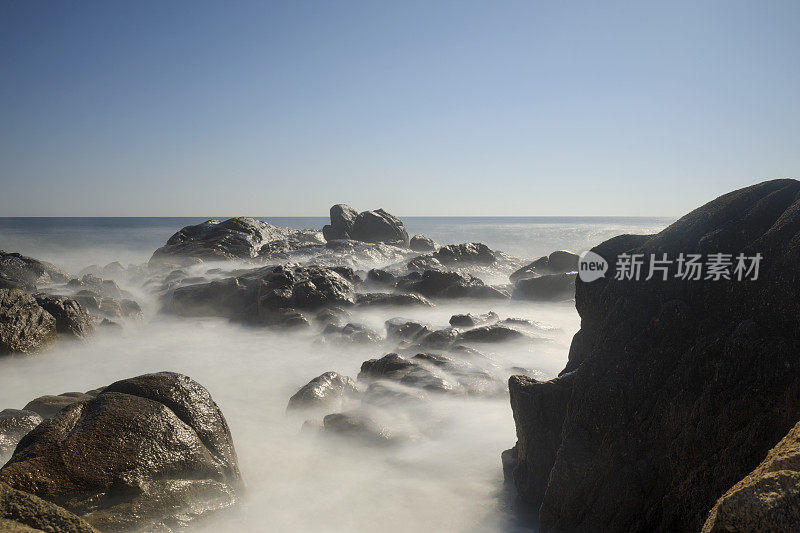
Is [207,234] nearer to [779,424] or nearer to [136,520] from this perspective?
[136,520]

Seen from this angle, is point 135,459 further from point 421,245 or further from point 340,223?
point 340,223

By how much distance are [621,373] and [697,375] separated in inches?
22.8

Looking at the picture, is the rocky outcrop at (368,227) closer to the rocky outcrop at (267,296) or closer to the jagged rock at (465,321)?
the rocky outcrop at (267,296)

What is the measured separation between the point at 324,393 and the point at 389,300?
24.6ft

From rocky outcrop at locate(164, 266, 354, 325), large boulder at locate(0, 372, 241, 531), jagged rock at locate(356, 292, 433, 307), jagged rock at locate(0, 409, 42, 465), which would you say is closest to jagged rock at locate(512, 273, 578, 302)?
jagged rock at locate(356, 292, 433, 307)

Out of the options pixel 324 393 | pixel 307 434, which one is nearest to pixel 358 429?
pixel 307 434

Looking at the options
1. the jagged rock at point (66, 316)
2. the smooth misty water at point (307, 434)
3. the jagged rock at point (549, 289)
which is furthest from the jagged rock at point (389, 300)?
the jagged rock at point (66, 316)

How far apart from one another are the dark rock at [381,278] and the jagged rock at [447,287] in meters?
0.89

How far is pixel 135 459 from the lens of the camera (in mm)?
4336

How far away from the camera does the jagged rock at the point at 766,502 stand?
6.35ft

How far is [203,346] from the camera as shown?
12.0 meters

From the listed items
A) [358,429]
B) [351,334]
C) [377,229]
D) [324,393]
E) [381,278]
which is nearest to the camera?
[358,429]

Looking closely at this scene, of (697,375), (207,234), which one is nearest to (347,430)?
(697,375)

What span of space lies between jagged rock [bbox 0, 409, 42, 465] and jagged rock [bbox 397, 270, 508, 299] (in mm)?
12180
